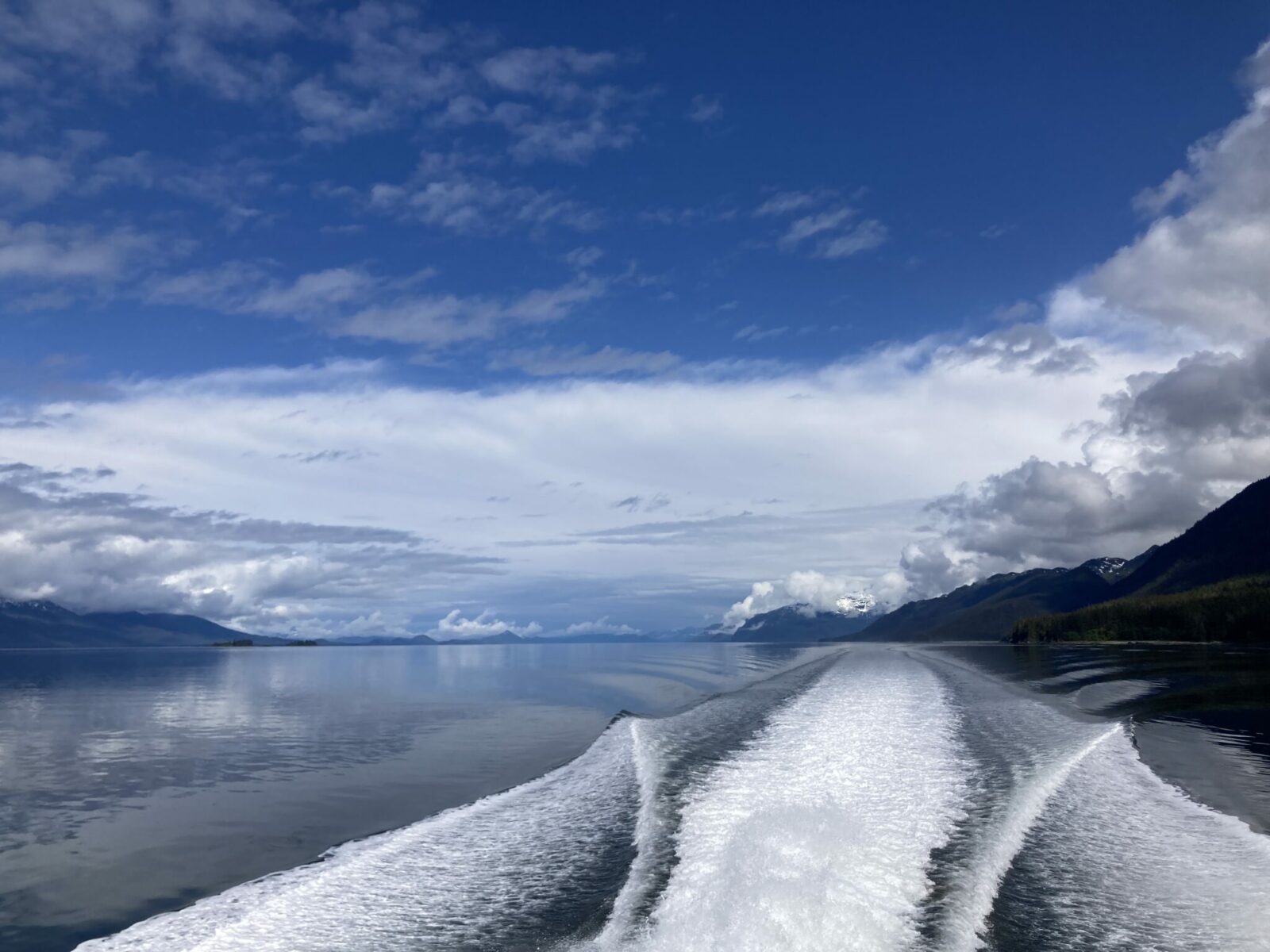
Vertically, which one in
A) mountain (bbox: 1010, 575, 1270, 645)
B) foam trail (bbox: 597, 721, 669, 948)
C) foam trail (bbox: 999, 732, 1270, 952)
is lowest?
mountain (bbox: 1010, 575, 1270, 645)

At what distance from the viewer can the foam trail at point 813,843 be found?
11102mm

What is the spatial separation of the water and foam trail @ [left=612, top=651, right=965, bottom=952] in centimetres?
7

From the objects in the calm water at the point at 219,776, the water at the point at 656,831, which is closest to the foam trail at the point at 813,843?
the water at the point at 656,831

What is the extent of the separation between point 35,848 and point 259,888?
7399 mm

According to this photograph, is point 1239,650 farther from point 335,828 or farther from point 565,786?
point 335,828

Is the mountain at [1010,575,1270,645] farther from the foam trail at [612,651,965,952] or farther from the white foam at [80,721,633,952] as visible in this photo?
the white foam at [80,721,633,952]

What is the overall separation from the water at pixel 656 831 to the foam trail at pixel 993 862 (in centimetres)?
7

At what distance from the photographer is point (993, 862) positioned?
47.2ft

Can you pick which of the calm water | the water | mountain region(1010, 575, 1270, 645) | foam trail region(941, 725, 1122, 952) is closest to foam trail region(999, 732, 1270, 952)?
the water

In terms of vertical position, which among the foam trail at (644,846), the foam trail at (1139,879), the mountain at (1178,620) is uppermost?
the foam trail at (644,846)

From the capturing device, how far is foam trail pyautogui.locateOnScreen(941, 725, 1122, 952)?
1131 centimetres

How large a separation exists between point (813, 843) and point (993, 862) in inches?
128

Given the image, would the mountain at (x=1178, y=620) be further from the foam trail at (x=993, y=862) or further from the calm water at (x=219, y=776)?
the foam trail at (x=993, y=862)

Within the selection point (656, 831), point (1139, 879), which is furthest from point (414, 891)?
point (1139, 879)
